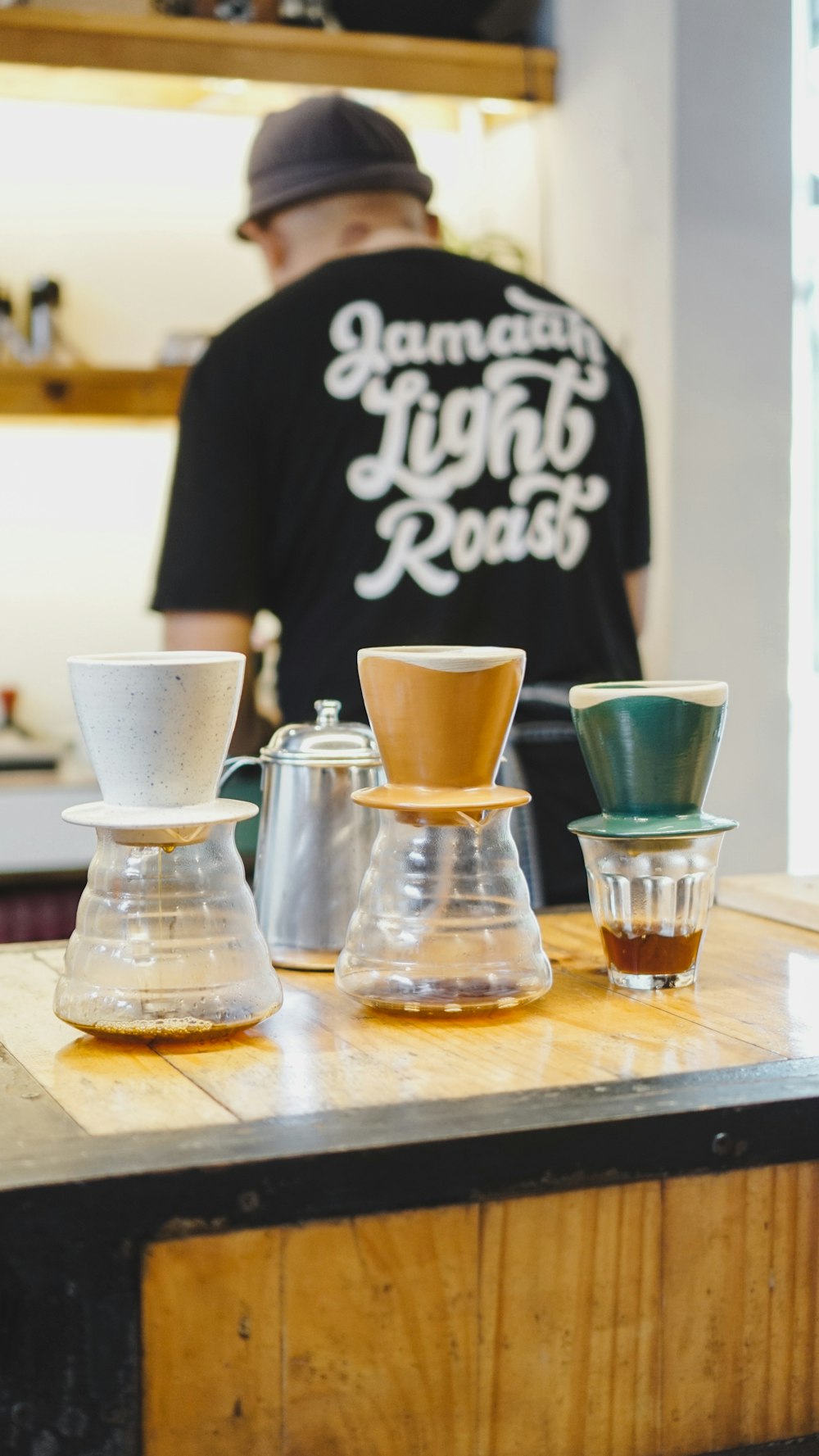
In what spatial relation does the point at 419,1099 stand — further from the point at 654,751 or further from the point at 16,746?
the point at 16,746

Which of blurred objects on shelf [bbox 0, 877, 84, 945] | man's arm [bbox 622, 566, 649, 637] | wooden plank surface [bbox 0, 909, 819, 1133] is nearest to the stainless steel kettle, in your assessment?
wooden plank surface [bbox 0, 909, 819, 1133]

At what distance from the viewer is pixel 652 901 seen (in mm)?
958

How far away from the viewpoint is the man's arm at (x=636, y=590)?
1.96m

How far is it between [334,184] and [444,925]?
1.24 m

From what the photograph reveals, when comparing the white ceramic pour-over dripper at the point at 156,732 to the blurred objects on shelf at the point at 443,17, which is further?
the blurred objects on shelf at the point at 443,17

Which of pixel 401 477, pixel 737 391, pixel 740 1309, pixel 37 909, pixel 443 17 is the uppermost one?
pixel 443 17

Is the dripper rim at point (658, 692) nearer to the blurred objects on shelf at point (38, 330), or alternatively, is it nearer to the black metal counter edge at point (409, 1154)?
the black metal counter edge at point (409, 1154)

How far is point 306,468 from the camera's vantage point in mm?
1764

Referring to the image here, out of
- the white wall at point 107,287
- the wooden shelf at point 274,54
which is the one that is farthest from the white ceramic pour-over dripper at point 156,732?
the white wall at point 107,287

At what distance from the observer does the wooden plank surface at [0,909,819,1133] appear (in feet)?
2.50

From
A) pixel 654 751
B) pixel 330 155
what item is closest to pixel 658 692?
pixel 654 751

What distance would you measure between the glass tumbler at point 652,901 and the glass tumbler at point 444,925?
0.24 ft

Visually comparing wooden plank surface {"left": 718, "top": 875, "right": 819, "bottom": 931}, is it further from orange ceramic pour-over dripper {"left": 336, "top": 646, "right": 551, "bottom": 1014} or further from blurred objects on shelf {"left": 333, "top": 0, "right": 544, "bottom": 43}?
blurred objects on shelf {"left": 333, "top": 0, "right": 544, "bottom": 43}

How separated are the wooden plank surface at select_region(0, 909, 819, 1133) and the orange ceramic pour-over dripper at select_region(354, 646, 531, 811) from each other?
128 millimetres
